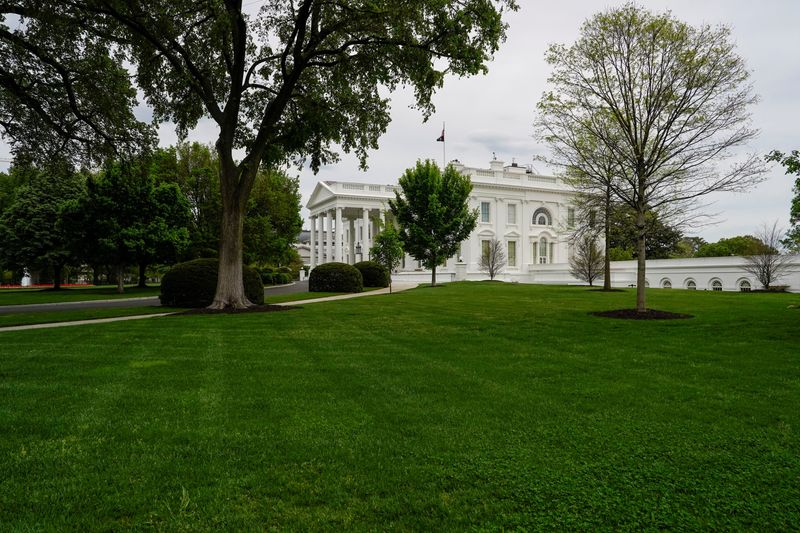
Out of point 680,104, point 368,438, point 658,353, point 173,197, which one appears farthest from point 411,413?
point 173,197

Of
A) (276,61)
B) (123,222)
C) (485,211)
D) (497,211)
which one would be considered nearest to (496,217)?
(497,211)

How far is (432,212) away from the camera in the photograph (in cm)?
3453

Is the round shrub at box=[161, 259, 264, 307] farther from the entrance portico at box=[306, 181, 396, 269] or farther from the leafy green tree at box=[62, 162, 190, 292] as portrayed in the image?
the entrance portico at box=[306, 181, 396, 269]

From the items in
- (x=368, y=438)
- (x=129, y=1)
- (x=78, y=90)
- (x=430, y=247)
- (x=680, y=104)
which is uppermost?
(x=129, y=1)

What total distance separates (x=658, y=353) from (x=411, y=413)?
533 centimetres

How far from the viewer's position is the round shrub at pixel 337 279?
28.0 metres

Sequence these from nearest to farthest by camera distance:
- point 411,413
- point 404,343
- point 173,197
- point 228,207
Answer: point 411,413
point 404,343
point 228,207
point 173,197

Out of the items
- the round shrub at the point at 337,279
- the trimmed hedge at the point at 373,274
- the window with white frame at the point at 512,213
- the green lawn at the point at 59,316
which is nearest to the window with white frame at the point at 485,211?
the window with white frame at the point at 512,213

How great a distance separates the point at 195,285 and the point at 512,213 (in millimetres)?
49837

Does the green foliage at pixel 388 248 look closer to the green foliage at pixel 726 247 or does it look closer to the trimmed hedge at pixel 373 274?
the trimmed hedge at pixel 373 274

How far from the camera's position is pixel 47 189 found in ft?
121

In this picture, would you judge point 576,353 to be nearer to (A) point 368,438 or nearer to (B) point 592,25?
(A) point 368,438

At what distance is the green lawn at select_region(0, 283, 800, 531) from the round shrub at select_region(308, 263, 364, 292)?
19.0m

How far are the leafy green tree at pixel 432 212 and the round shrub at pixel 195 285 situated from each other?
1763 cm
